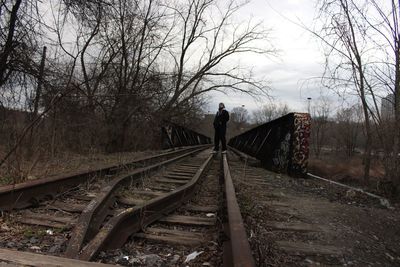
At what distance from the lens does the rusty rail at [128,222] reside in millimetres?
2518

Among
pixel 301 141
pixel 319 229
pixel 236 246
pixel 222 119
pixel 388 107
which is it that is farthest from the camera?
pixel 222 119

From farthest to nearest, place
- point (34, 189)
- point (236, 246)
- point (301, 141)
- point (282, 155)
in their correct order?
point (282, 155)
point (301, 141)
point (34, 189)
point (236, 246)

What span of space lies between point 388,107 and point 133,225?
16.1 feet

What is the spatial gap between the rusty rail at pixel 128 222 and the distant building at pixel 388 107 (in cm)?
380

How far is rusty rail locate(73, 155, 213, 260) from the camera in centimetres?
252

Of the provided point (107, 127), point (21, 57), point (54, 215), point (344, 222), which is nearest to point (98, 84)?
point (107, 127)

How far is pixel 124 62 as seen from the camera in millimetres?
15477

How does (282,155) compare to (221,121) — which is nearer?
(282,155)

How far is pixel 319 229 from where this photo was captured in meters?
3.55

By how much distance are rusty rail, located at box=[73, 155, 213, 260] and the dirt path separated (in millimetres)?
846

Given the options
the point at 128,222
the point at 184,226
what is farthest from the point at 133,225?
the point at 184,226

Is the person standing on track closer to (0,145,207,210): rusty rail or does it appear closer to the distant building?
the distant building

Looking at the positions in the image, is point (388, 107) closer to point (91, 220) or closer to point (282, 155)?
point (282, 155)

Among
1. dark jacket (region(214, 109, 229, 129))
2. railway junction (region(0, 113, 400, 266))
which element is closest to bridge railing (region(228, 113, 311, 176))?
railway junction (region(0, 113, 400, 266))
